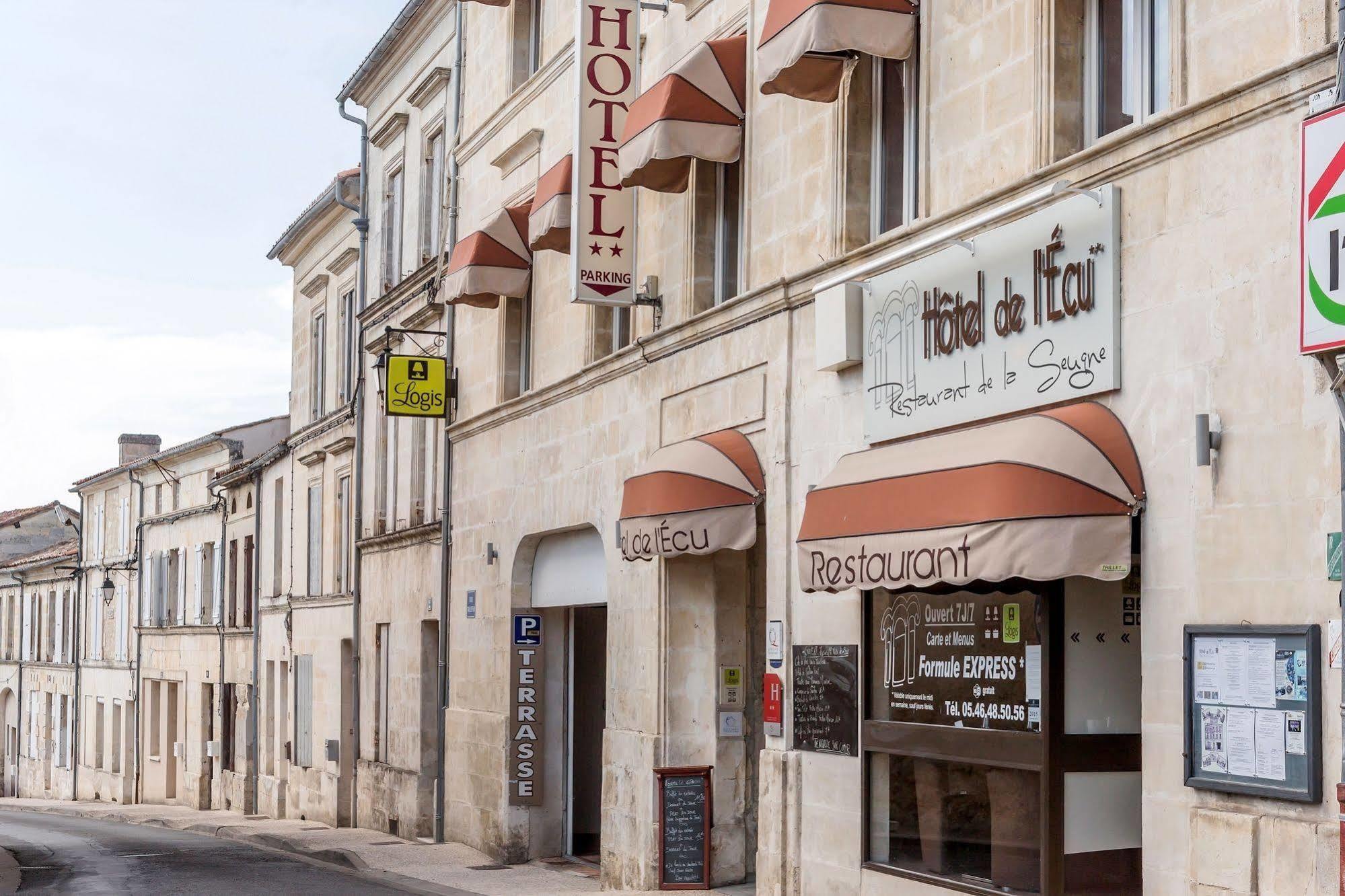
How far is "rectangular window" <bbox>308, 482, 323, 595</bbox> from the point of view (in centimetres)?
2792

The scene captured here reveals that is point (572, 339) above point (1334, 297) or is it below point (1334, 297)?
above

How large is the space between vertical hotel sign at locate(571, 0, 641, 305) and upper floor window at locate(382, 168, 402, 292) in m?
10.1

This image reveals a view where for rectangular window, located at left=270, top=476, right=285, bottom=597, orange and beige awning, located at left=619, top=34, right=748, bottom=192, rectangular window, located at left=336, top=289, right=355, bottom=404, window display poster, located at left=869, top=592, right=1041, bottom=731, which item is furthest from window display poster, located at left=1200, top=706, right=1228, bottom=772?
rectangular window, located at left=270, top=476, right=285, bottom=597

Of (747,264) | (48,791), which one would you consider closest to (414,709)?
(747,264)

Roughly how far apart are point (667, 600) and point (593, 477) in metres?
2.19

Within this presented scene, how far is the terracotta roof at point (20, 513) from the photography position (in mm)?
59438

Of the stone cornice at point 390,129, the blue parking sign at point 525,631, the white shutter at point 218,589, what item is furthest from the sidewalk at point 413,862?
the stone cornice at point 390,129

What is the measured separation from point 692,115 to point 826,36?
8.94 feet

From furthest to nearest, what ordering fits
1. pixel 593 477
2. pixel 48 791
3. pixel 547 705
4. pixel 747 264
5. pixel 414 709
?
pixel 48 791
pixel 414 709
pixel 547 705
pixel 593 477
pixel 747 264

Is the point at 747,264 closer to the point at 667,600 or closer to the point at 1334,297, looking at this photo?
the point at 667,600

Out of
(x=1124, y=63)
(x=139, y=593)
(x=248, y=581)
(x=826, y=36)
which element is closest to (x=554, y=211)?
(x=826, y=36)

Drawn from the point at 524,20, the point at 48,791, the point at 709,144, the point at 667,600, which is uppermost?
the point at 524,20

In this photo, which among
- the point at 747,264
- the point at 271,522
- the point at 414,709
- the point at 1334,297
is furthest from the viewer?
the point at 271,522

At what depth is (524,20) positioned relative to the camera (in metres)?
19.0
